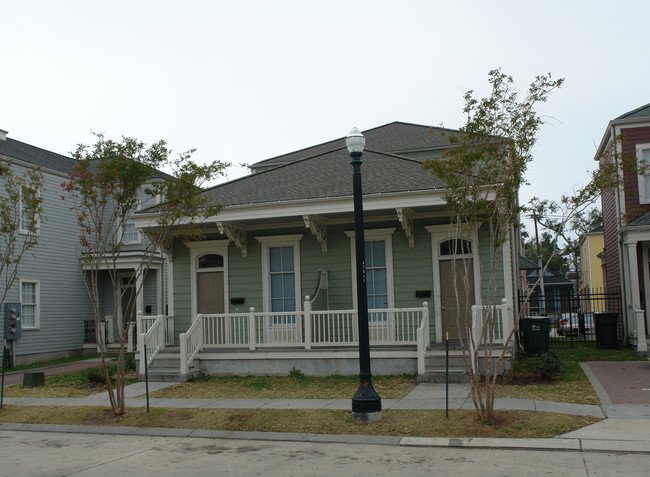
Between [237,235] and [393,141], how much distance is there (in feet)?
24.6

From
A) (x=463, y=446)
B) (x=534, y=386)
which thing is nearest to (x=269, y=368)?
(x=534, y=386)

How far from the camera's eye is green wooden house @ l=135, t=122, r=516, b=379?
43.8 feet

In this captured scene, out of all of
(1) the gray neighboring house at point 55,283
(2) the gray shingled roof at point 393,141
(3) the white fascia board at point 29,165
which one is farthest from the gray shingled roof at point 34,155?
(2) the gray shingled roof at point 393,141

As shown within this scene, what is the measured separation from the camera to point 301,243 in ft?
50.0

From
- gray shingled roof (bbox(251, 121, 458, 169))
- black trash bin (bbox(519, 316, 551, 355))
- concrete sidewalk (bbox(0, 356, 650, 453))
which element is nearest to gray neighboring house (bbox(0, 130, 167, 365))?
gray shingled roof (bbox(251, 121, 458, 169))

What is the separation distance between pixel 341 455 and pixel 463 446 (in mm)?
1531

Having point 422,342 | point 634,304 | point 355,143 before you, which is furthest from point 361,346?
point 634,304

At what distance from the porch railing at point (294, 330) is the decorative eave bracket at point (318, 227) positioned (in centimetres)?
178

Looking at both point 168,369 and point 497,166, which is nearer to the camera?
point 497,166

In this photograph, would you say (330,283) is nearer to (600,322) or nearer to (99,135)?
(99,135)

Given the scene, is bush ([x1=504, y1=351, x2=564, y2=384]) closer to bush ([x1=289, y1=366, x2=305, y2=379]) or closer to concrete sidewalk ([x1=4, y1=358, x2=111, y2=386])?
bush ([x1=289, y1=366, x2=305, y2=379])

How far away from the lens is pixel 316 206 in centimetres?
1388

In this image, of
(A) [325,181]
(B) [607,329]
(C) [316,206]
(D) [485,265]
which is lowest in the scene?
(B) [607,329]

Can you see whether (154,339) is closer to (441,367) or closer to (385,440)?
(441,367)
